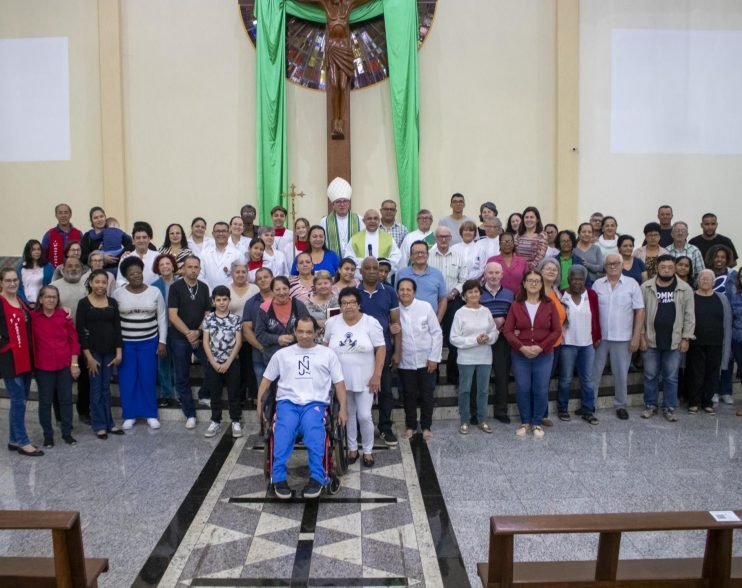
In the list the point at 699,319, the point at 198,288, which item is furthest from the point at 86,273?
the point at 699,319

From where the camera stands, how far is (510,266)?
19.8 feet

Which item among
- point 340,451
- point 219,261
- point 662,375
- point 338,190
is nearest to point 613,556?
point 340,451

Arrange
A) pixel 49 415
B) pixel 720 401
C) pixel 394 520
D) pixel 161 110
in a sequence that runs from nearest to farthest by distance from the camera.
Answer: pixel 394 520, pixel 49 415, pixel 720 401, pixel 161 110

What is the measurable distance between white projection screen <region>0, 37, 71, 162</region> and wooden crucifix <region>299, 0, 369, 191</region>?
366 centimetres

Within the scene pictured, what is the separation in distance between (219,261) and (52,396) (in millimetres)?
1933

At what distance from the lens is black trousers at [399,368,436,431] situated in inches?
213

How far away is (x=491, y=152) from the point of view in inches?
367

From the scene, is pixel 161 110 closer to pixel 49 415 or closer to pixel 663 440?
pixel 49 415

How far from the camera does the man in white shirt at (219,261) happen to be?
20.9 feet

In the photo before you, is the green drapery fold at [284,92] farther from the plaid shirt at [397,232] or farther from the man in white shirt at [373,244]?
the man in white shirt at [373,244]

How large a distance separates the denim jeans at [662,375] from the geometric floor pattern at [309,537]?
108 inches

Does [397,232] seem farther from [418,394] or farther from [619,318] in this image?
[619,318]

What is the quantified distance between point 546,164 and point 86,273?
6.31m

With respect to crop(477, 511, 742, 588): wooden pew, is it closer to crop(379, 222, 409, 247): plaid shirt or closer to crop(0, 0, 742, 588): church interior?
crop(379, 222, 409, 247): plaid shirt
